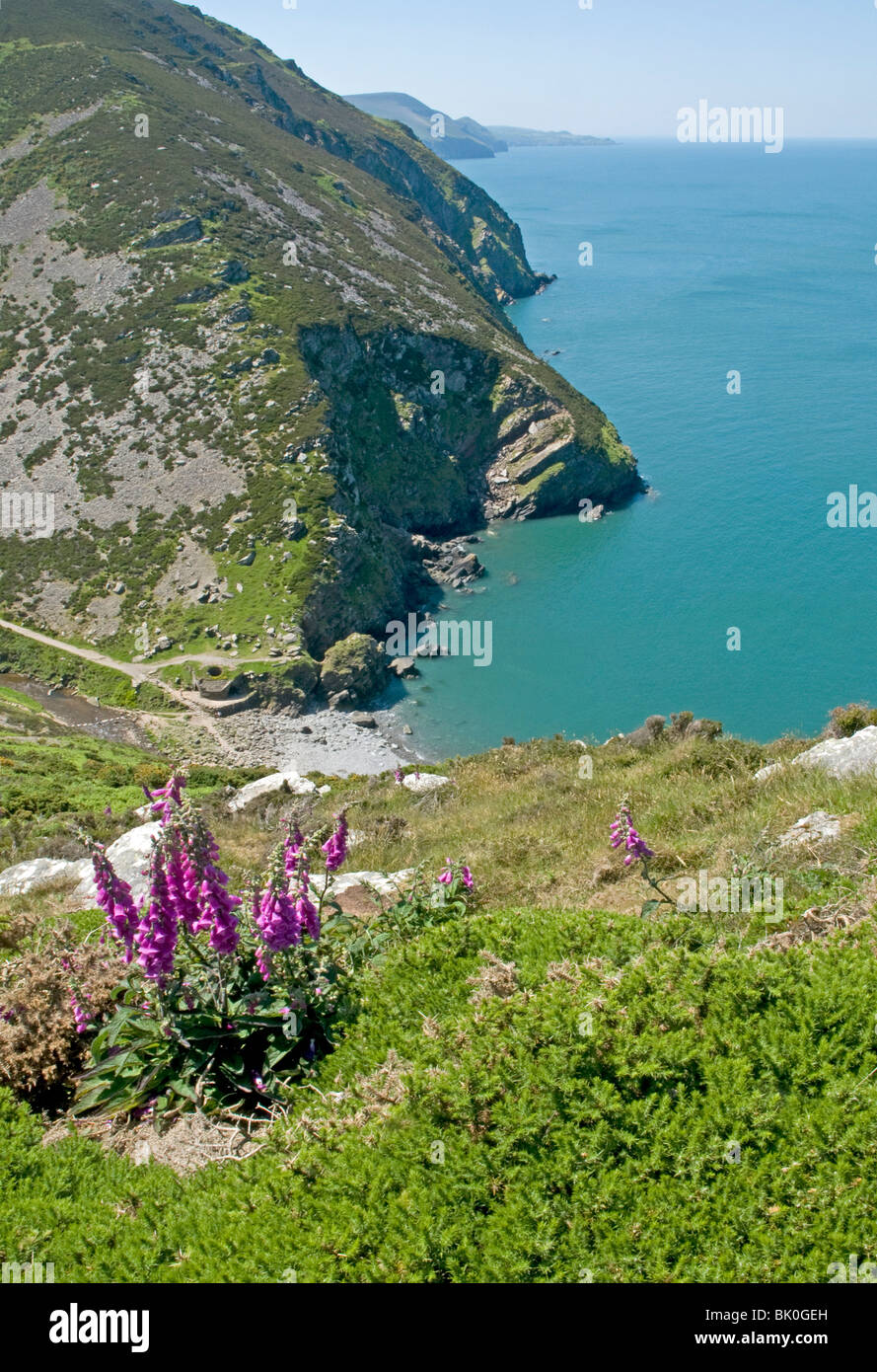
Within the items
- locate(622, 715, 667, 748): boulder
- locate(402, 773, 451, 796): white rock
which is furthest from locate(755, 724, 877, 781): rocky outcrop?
locate(402, 773, 451, 796): white rock

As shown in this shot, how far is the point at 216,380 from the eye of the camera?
78375mm

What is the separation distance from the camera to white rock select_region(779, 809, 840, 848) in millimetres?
8750

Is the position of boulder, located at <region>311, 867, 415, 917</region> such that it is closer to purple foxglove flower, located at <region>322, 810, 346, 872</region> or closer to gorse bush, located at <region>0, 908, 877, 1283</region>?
purple foxglove flower, located at <region>322, 810, 346, 872</region>

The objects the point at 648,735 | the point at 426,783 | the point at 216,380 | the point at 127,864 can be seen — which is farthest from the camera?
the point at 216,380

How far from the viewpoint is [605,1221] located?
4.53 metres

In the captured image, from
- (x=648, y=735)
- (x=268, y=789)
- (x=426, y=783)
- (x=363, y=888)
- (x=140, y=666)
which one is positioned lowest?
(x=140, y=666)

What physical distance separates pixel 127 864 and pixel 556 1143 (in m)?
9.67

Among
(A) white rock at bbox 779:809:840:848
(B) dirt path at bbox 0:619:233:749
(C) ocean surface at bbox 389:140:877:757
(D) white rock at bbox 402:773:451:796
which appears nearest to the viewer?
(A) white rock at bbox 779:809:840:848

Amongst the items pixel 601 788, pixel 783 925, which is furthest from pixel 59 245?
pixel 783 925

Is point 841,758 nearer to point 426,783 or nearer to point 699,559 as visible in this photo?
point 426,783

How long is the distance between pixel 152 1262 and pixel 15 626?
65.7m

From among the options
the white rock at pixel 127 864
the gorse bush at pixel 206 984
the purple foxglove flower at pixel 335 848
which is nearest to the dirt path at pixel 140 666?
the white rock at pixel 127 864

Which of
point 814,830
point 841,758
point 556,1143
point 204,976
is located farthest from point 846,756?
point 204,976

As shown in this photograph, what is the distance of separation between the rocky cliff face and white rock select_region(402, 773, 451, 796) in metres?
41.1
